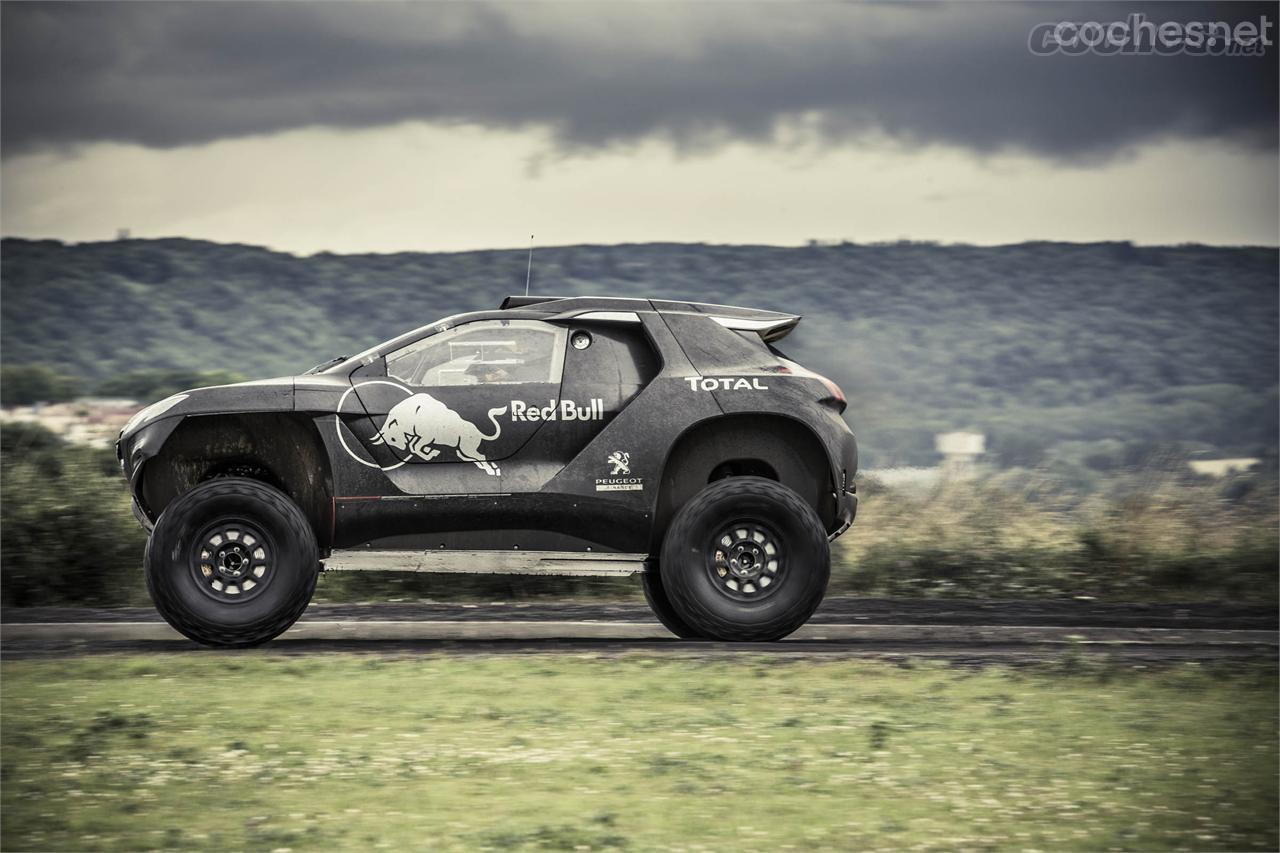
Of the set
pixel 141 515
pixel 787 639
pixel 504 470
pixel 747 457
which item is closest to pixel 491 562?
pixel 504 470

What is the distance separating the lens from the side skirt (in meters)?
10.2

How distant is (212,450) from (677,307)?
306 centimetres

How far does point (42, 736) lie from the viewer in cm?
752

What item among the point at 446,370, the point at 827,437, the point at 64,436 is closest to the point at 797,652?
the point at 827,437

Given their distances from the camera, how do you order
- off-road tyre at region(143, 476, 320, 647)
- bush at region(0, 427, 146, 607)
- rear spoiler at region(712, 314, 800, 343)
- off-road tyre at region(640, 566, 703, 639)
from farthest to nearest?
bush at region(0, 427, 146, 607) → off-road tyre at region(640, 566, 703, 639) → rear spoiler at region(712, 314, 800, 343) → off-road tyre at region(143, 476, 320, 647)

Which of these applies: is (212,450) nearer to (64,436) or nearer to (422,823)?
(422,823)

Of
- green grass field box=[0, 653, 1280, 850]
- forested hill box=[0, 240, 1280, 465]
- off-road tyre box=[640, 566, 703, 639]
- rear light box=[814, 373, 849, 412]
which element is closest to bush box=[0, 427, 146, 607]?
green grass field box=[0, 653, 1280, 850]

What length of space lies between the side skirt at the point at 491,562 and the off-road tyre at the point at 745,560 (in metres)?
0.37

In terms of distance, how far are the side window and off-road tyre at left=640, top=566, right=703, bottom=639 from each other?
1.53m

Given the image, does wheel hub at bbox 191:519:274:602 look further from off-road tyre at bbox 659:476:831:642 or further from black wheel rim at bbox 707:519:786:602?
black wheel rim at bbox 707:519:786:602

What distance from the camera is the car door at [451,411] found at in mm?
10211

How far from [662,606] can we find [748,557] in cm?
110

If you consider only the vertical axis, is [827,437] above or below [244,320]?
below

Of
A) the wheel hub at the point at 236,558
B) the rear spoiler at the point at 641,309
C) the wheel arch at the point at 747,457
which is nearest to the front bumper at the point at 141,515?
the wheel hub at the point at 236,558
